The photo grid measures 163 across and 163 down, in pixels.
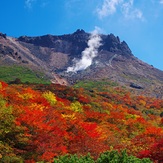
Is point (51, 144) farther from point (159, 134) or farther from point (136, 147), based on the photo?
point (159, 134)

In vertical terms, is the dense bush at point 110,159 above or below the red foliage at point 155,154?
below

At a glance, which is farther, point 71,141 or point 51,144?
point 71,141

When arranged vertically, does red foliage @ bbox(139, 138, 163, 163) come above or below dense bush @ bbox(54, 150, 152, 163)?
above

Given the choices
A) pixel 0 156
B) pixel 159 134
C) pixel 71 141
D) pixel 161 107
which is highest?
pixel 161 107

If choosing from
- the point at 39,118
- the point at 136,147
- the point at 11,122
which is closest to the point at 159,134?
the point at 136,147

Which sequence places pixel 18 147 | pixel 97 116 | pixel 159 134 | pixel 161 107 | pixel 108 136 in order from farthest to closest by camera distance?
pixel 161 107
pixel 97 116
pixel 159 134
pixel 108 136
pixel 18 147

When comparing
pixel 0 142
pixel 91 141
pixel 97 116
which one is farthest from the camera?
pixel 97 116

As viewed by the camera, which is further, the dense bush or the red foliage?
the red foliage

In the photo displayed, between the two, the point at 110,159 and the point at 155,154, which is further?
the point at 155,154

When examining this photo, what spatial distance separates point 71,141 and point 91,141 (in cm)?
262

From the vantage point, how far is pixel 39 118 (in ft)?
124

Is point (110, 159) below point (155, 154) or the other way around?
below

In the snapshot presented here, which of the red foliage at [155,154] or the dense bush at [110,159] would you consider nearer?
the dense bush at [110,159]

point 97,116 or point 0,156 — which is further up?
point 97,116
